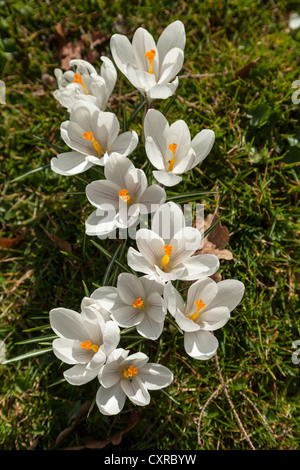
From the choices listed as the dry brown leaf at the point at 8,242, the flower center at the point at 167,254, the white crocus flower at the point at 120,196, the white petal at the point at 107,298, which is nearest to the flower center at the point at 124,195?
the white crocus flower at the point at 120,196

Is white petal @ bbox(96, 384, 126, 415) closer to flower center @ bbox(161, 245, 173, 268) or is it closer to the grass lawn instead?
the grass lawn

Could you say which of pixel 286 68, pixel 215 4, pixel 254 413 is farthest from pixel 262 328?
pixel 215 4

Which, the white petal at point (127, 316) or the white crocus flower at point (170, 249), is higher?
the white crocus flower at point (170, 249)

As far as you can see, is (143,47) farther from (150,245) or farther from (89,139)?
(150,245)

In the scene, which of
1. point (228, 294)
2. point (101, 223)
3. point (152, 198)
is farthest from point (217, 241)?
point (101, 223)

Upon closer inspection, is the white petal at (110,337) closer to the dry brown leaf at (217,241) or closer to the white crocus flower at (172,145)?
the white crocus flower at (172,145)

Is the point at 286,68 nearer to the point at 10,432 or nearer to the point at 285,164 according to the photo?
the point at 285,164

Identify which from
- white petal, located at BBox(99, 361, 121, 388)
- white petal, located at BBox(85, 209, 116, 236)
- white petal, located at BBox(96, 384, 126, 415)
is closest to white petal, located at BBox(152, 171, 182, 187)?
white petal, located at BBox(85, 209, 116, 236)
